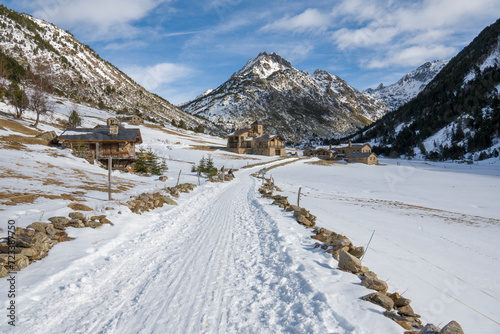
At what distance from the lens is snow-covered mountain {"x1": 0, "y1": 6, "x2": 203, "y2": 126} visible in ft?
461

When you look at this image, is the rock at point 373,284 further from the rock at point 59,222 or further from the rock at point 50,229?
the rock at point 59,222

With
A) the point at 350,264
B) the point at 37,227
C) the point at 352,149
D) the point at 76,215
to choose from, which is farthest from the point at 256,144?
the point at 350,264

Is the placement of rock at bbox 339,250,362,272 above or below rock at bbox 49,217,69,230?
below

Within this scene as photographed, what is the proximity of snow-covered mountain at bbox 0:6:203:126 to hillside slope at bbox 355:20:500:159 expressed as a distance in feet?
494

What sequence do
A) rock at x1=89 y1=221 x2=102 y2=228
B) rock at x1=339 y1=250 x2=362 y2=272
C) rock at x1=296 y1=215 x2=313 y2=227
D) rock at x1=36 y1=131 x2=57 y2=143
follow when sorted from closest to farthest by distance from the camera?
rock at x1=339 y1=250 x2=362 y2=272 < rock at x1=89 y1=221 x2=102 y2=228 < rock at x1=296 y1=215 x2=313 y2=227 < rock at x1=36 y1=131 x2=57 y2=143

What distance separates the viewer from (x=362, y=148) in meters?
103

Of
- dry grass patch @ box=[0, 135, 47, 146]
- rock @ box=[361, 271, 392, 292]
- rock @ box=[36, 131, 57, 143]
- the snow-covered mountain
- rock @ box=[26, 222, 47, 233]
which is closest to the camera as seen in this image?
rock @ box=[361, 271, 392, 292]

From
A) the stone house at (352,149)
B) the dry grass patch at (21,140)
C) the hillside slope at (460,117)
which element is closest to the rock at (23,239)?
the dry grass patch at (21,140)

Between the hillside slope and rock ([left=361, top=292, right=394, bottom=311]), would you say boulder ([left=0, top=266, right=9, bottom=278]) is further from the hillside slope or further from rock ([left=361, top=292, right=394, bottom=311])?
the hillside slope

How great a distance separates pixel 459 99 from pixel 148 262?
160 metres

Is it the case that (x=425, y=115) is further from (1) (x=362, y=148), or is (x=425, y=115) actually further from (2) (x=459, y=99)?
(1) (x=362, y=148)

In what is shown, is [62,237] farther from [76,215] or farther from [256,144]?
[256,144]

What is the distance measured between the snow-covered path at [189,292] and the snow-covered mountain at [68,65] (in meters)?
151

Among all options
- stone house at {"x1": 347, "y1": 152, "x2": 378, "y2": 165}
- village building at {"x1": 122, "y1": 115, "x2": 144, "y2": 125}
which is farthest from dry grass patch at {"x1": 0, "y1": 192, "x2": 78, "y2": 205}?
village building at {"x1": 122, "y1": 115, "x2": 144, "y2": 125}
